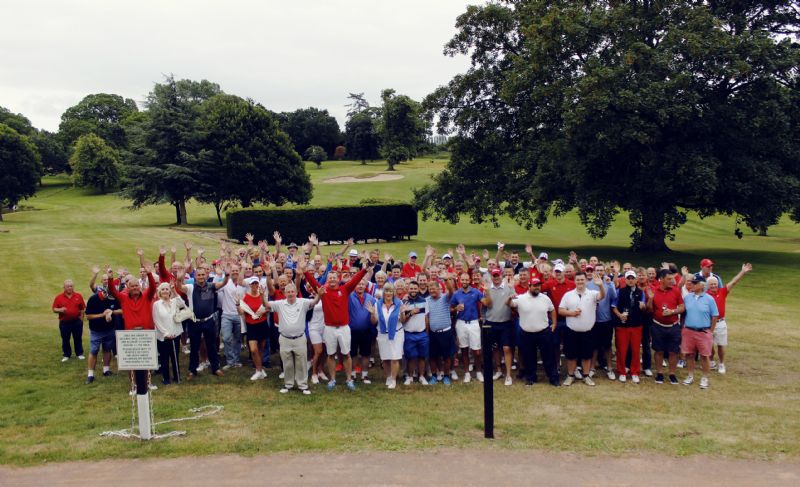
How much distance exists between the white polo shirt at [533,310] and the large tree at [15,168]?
173 feet

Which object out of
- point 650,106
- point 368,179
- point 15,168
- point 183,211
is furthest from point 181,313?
point 368,179

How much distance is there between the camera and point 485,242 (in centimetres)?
3597

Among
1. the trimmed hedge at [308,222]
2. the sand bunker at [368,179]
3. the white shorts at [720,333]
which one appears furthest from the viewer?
the sand bunker at [368,179]

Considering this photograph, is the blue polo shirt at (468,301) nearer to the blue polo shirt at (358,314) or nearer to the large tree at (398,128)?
the blue polo shirt at (358,314)

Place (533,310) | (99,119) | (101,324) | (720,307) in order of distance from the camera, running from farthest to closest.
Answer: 1. (99,119)
2. (720,307)
3. (101,324)
4. (533,310)

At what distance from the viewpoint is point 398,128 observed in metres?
80.8

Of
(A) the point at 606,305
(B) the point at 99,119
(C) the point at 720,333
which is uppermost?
(B) the point at 99,119

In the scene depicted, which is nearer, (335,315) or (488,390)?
(488,390)

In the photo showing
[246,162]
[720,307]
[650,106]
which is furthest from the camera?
[246,162]

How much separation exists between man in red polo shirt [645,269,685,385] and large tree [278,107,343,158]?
304ft

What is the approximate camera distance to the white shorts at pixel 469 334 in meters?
10.7

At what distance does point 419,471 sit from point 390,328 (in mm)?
3557

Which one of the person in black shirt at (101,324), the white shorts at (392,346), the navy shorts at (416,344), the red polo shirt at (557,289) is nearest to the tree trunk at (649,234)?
the red polo shirt at (557,289)

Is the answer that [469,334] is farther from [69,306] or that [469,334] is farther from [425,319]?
[69,306]
